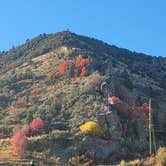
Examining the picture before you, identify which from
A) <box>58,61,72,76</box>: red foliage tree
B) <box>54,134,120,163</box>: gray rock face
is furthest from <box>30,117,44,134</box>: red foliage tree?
<box>58,61,72,76</box>: red foliage tree

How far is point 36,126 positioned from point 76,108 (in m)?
14.3

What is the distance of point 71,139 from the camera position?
121m

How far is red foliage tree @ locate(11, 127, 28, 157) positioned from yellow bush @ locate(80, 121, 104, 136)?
466 inches

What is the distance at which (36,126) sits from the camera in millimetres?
130875

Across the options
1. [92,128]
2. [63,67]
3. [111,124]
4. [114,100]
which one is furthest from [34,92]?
[92,128]

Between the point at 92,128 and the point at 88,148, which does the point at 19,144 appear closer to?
the point at 88,148

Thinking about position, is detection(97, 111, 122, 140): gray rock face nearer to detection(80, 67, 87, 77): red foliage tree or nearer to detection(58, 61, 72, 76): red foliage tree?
detection(80, 67, 87, 77): red foliage tree

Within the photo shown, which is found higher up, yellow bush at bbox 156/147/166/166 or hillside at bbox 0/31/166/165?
hillside at bbox 0/31/166/165

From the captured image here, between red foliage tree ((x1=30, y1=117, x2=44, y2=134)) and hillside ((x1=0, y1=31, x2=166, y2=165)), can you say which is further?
red foliage tree ((x1=30, y1=117, x2=44, y2=134))

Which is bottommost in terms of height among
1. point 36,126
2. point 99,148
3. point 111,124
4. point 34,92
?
point 99,148

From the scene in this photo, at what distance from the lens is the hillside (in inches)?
4660

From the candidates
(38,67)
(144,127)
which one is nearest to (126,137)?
(144,127)

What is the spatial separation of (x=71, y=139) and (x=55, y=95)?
35287mm

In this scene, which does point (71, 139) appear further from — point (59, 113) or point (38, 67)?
point (38, 67)
